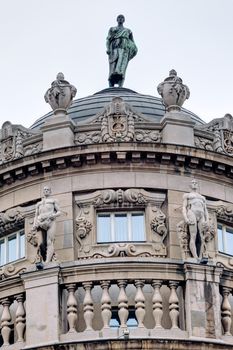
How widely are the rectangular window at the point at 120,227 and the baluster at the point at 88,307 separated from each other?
1812 millimetres

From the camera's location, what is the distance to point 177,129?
109 ft

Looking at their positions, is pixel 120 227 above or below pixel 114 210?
below

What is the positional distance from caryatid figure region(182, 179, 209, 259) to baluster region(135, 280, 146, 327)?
167 centimetres

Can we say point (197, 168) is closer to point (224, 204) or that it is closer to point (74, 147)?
point (224, 204)

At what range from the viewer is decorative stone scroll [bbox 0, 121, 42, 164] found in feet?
111

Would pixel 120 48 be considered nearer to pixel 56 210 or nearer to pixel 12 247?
pixel 12 247

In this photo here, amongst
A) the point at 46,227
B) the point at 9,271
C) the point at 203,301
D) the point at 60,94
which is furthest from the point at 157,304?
the point at 60,94

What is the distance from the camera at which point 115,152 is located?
3269 centimetres

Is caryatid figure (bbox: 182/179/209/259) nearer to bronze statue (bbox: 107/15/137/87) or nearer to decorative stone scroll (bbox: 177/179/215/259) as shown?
decorative stone scroll (bbox: 177/179/215/259)

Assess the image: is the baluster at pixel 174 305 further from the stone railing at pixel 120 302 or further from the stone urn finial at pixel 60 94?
the stone urn finial at pixel 60 94

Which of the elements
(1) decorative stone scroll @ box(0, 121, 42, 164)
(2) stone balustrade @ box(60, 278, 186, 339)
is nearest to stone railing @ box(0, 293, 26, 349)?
(2) stone balustrade @ box(60, 278, 186, 339)

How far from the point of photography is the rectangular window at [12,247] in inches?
1298

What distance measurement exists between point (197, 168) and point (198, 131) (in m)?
1.19

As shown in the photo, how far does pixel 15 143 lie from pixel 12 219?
2182mm
